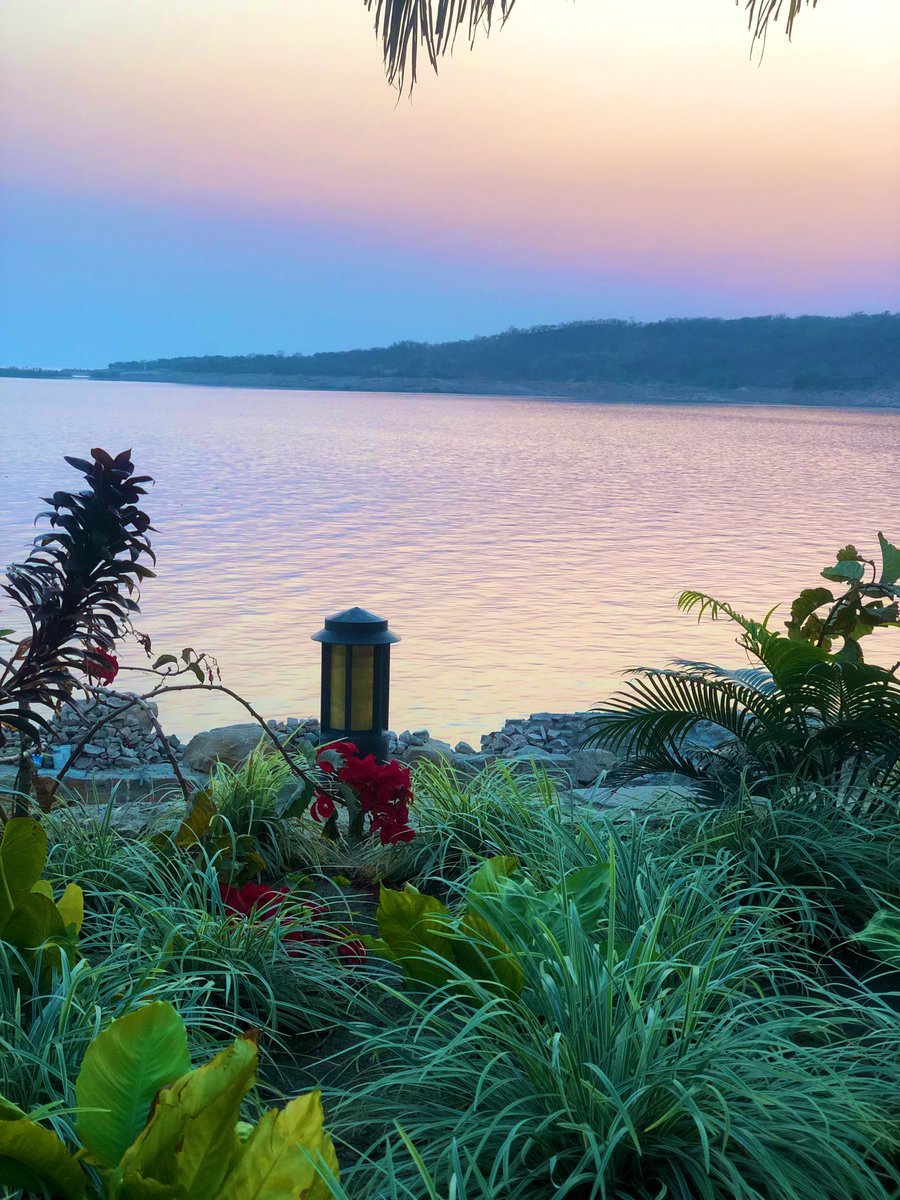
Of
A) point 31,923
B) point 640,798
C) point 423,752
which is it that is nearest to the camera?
point 31,923

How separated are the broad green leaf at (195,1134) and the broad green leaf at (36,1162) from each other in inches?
4.7

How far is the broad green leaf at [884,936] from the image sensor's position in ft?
8.04

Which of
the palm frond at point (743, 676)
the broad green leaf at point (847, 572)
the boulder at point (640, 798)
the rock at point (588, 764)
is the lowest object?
the rock at point (588, 764)

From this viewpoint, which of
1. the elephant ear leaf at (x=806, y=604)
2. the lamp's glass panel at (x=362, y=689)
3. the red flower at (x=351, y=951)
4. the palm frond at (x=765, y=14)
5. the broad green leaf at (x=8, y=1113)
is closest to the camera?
the broad green leaf at (x=8, y=1113)

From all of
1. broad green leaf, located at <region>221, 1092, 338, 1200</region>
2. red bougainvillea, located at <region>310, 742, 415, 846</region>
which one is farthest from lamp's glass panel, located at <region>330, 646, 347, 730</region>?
broad green leaf, located at <region>221, 1092, 338, 1200</region>

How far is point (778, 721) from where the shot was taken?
3605 millimetres

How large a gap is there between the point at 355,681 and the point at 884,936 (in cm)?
301

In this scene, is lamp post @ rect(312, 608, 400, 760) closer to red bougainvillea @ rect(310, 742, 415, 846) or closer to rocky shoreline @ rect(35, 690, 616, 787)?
rocky shoreline @ rect(35, 690, 616, 787)

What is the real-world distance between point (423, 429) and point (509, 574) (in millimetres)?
36721

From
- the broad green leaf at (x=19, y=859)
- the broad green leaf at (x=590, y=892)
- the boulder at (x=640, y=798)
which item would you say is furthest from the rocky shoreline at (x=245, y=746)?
the broad green leaf at (x=19, y=859)

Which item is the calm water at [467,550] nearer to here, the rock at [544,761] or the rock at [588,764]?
the rock at [544,761]

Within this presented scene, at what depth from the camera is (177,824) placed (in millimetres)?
3533

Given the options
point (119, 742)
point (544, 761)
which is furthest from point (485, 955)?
point (119, 742)

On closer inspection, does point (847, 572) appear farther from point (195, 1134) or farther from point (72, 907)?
point (195, 1134)
